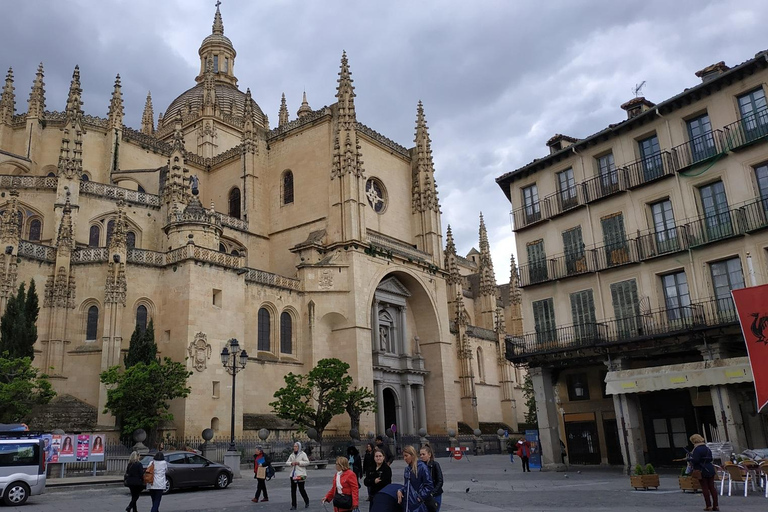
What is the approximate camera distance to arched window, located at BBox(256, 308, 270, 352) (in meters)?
34.7

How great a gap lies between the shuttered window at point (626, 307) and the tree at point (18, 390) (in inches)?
817

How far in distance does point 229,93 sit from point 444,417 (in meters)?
34.6

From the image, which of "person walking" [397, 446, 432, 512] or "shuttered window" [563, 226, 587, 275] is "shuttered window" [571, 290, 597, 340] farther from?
"person walking" [397, 446, 432, 512]

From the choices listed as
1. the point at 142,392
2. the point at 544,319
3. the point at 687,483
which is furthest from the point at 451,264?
the point at 687,483

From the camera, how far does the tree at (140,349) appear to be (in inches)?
1088

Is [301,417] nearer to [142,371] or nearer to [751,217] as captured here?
[142,371]

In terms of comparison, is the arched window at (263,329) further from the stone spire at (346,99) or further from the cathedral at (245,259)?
the stone spire at (346,99)

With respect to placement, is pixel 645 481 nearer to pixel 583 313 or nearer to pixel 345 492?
pixel 583 313

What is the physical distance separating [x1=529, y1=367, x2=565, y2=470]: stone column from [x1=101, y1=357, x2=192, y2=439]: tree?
1391 centimetres

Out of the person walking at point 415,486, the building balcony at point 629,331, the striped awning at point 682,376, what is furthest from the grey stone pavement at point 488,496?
the person walking at point 415,486

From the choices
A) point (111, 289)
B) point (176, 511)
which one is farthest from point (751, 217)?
point (111, 289)

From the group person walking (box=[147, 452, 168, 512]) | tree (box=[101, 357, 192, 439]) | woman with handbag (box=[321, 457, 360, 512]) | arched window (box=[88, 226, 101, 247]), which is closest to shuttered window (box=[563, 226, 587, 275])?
tree (box=[101, 357, 192, 439])

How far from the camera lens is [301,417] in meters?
29.9

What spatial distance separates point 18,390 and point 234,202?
70.4 ft
